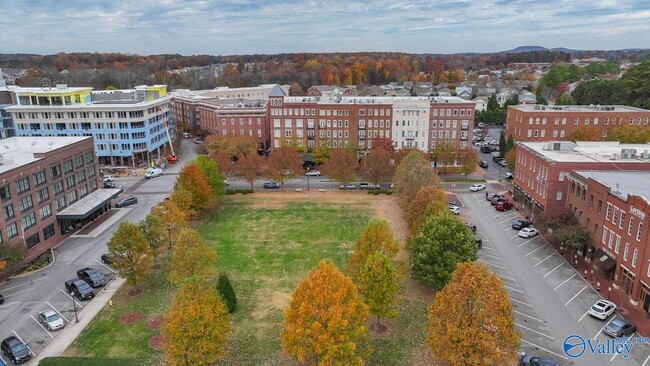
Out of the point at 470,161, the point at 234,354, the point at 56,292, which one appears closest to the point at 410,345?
the point at 234,354

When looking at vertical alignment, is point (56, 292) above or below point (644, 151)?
below

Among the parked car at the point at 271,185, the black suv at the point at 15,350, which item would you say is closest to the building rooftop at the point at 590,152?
the parked car at the point at 271,185

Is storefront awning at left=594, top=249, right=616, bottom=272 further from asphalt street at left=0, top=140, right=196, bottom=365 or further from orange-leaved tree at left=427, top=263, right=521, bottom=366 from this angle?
asphalt street at left=0, top=140, right=196, bottom=365

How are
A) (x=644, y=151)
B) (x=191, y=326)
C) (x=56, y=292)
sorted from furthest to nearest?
(x=644, y=151) < (x=56, y=292) < (x=191, y=326)

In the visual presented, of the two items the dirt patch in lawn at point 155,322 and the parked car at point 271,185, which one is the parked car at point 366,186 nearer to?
the parked car at point 271,185

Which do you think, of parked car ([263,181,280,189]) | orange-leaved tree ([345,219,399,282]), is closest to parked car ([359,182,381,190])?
parked car ([263,181,280,189])

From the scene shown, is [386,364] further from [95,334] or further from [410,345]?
[95,334]
